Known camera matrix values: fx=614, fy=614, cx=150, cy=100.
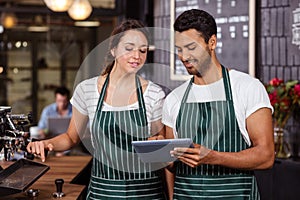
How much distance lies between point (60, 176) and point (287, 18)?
2100 millimetres

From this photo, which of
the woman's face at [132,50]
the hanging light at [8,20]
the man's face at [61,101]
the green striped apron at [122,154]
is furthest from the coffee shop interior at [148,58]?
the man's face at [61,101]

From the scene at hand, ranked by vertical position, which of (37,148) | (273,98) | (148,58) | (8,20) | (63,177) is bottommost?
(63,177)

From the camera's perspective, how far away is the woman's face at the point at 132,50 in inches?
104

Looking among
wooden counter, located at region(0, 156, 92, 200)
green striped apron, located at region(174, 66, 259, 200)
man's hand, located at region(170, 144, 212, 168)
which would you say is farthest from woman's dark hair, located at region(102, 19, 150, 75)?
wooden counter, located at region(0, 156, 92, 200)

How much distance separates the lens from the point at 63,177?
11.5 feet

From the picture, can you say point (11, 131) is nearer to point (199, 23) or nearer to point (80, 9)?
point (199, 23)

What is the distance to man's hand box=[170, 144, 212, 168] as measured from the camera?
2.34m

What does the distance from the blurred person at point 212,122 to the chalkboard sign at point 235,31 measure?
2.39 meters

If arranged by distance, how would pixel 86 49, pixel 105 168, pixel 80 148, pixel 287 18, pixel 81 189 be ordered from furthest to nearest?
pixel 86 49 < pixel 80 148 < pixel 287 18 < pixel 81 189 < pixel 105 168

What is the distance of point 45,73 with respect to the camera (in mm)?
9180

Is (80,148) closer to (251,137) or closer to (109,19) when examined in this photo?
(109,19)

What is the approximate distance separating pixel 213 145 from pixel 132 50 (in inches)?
21.0

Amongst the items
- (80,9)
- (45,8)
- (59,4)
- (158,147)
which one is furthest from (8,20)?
(158,147)

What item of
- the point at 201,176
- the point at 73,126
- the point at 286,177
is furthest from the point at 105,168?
the point at 286,177
